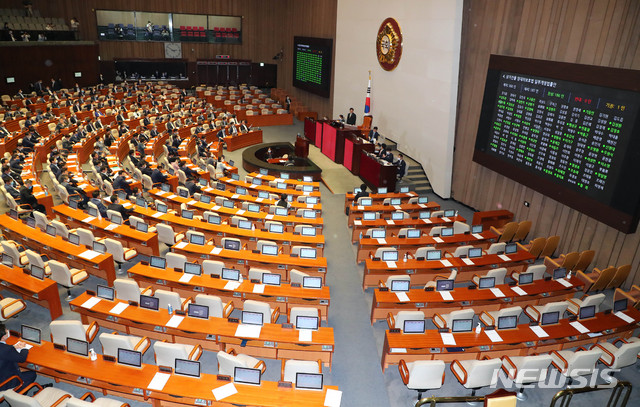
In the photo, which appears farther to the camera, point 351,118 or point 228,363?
point 351,118

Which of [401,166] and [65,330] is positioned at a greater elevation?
[401,166]

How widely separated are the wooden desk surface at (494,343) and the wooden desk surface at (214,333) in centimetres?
127

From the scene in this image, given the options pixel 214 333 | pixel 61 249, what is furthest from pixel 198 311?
pixel 61 249

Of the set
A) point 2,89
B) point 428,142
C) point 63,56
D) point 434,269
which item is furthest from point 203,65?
point 434,269

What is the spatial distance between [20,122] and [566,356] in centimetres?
2291

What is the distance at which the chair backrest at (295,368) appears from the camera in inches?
272

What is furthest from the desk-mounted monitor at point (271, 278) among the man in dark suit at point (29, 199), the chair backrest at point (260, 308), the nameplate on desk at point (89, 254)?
the man in dark suit at point (29, 199)

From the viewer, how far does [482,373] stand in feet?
23.8

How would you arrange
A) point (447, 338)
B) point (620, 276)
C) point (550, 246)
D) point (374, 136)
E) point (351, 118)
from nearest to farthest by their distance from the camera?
point (447, 338), point (620, 276), point (550, 246), point (374, 136), point (351, 118)

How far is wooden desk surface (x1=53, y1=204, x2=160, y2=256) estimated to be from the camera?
11.2 m

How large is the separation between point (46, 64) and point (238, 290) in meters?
26.1

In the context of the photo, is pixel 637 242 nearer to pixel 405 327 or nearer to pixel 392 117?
pixel 405 327

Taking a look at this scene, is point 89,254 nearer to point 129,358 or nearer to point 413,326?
point 129,358

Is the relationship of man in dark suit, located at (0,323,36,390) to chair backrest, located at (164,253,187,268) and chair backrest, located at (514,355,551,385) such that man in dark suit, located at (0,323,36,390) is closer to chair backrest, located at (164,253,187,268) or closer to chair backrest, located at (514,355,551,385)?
chair backrest, located at (164,253,187,268)
